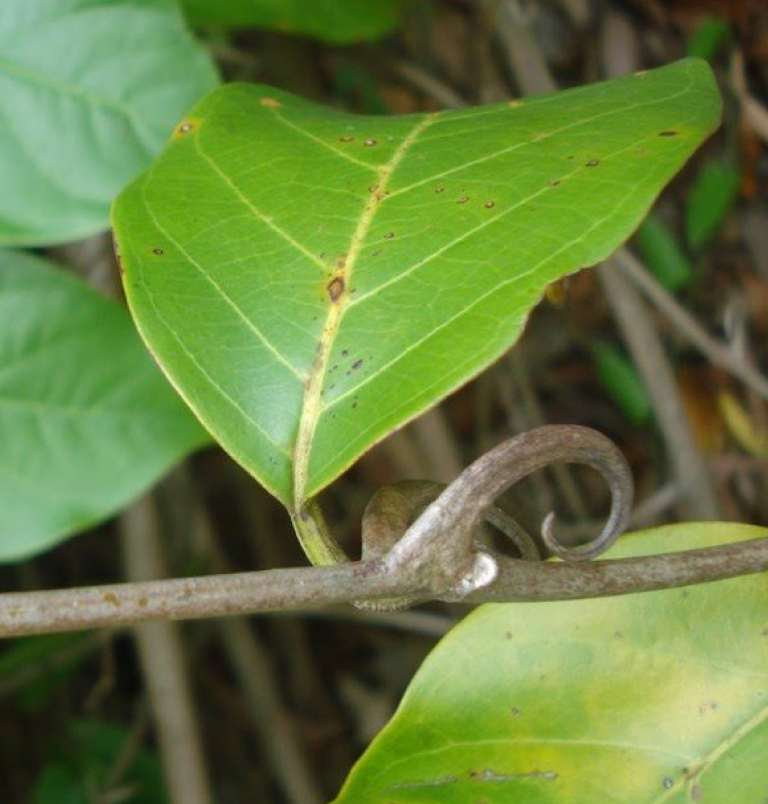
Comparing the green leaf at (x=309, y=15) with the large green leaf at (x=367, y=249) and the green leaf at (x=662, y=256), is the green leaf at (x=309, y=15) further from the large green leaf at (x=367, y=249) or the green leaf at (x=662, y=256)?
the large green leaf at (x=367, y=249)

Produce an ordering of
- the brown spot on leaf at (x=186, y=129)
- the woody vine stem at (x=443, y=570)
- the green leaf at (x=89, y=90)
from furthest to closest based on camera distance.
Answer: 1. the green leaf at (x=89, y=90)
2. the brown spot on leaf at (x=186, y=129)
3. the woody vine stem at (x=443, y=570)

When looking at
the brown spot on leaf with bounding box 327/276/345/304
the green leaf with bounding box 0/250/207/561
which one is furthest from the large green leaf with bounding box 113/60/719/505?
the green leaf with bounding box 0/250/207/561

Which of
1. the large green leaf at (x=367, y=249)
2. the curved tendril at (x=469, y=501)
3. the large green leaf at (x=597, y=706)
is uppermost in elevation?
the large green leaf at (x=367, y=249)

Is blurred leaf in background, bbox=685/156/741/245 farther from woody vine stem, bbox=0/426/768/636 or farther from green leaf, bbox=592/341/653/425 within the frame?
woody vine stem, bbox=0/426/768/636

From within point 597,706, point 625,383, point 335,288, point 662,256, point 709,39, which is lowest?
point 625,383

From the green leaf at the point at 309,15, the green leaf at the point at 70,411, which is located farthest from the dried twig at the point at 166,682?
the green leaf at the point at 309,15

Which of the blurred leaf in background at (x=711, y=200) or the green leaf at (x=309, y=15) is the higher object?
the green leaf at (x=309, y=15)

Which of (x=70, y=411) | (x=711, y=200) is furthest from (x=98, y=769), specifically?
(x=711, y=200)

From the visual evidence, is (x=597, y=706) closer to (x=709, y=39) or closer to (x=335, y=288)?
(x=335, y=288)
